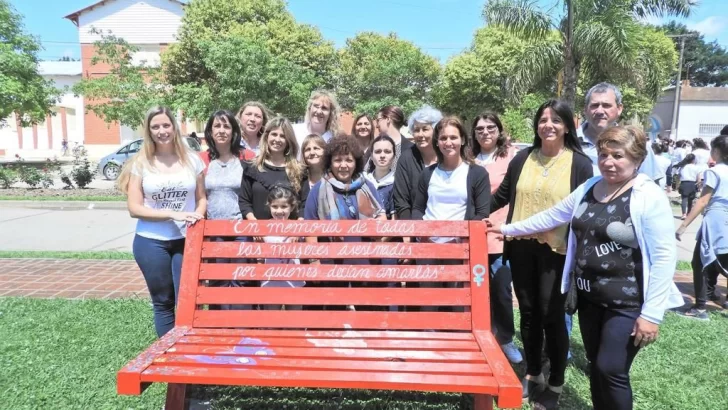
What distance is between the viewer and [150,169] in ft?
10.1

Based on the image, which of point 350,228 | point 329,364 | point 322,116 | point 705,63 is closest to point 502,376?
point 329,364

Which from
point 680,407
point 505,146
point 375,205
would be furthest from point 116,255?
point 680,407

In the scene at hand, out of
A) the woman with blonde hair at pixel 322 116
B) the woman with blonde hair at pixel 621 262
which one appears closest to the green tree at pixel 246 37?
the woman with blonde hair at pixel 322 116

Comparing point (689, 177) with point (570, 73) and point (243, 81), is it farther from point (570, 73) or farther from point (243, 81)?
point (243, 81)

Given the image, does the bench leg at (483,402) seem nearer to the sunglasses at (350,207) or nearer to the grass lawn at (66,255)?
the sunglasses at (350,207)

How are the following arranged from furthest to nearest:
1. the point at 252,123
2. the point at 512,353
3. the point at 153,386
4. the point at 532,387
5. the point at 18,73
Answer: the point at 18,73 → the point at 252,123 → the point at 512,353 → the point at 153,386 → the point at 532,387

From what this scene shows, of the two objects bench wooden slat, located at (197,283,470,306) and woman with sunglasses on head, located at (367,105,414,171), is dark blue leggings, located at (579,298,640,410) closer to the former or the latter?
bench wooden slat, located at (197,283,470,306)

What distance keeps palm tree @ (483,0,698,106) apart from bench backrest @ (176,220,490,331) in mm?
12400

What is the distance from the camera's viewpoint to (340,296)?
8.60 feet

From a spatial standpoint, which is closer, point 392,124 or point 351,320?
point 351,320

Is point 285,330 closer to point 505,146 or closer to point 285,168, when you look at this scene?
point 285,168

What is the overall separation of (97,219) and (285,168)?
8231 mm

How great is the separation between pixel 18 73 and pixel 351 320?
2042 centimetres

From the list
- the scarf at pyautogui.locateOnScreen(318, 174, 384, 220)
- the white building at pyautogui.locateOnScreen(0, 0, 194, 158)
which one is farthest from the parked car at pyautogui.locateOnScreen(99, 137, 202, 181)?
the scarf at pyautogui.locateOnScreen(318, 174, 384, 220)
